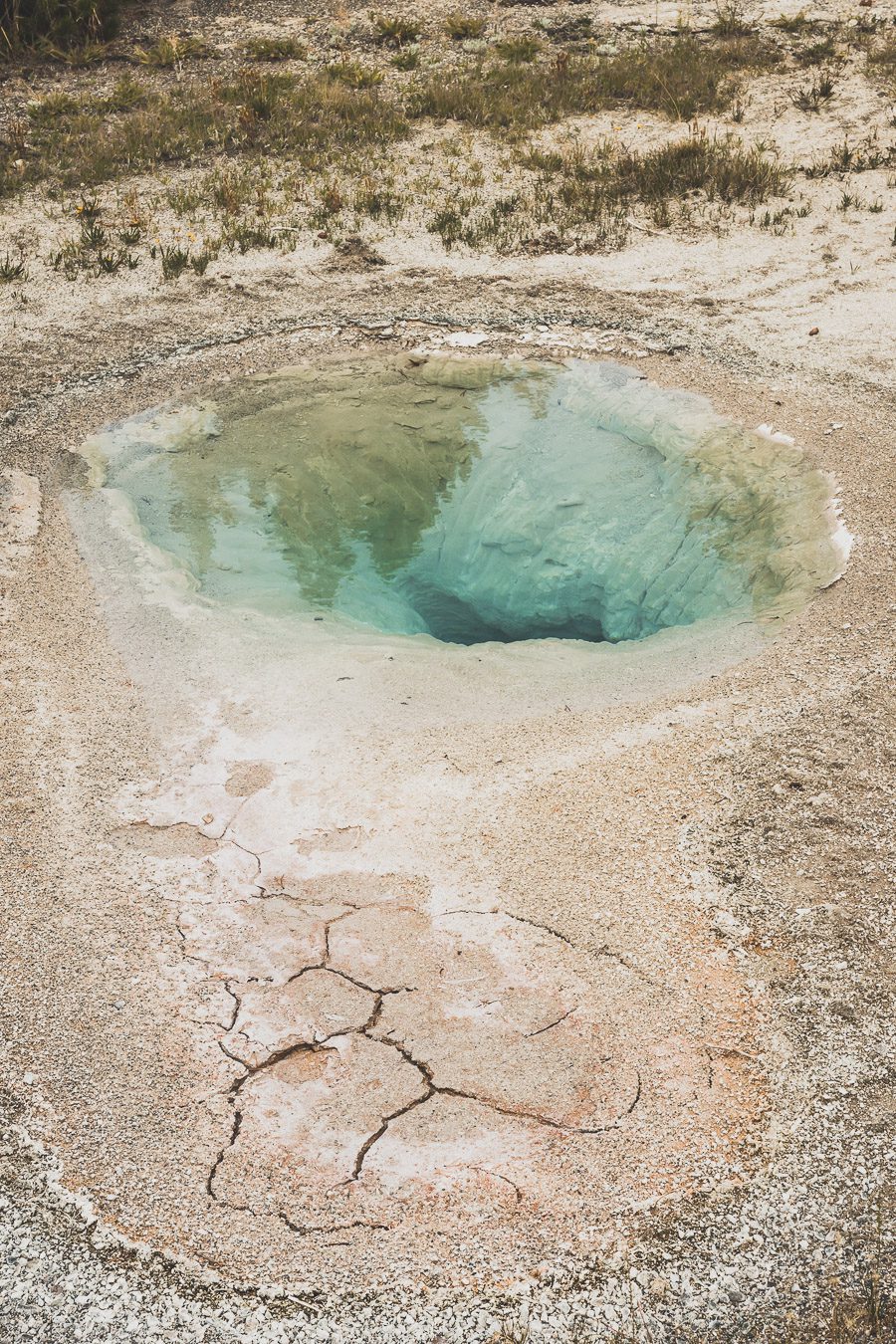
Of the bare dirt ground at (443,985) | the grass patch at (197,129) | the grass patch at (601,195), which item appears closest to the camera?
the bare dirt ground at (443,985)

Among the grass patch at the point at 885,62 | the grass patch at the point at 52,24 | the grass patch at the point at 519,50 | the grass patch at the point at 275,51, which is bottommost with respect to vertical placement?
the grass patch at the point at 885,62

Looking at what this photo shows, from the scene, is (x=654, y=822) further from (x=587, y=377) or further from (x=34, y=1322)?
(x=587, y=377)

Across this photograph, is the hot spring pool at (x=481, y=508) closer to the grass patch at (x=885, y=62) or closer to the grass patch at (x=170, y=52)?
the grass patch at (x=885, y=62)

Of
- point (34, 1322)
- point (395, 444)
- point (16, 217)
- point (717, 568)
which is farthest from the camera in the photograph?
point (16, 217)

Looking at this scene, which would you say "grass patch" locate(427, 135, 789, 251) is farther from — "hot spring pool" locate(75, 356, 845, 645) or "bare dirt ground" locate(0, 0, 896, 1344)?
"bare dirt ground" locate(0, 0, 896, 1344)

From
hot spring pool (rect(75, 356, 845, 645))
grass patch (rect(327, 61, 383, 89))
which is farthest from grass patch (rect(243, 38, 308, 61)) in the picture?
hot spring pool (rect(75, 356, 845, 645))

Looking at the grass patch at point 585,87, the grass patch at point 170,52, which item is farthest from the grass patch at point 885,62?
the grass patch at point 170,52

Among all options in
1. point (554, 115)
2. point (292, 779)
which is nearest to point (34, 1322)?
point (292, 779)
